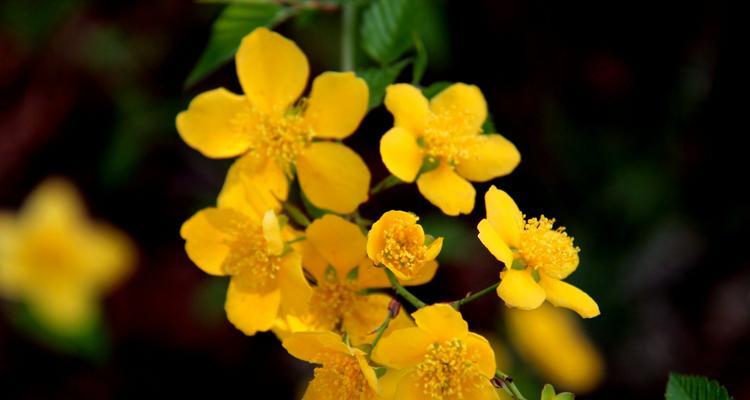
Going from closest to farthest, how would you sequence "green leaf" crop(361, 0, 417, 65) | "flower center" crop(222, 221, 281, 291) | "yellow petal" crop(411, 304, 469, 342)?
"yellow petal" crop(411, 304, 469, 342) < "flower center" crop(222, 221, 281, 291) < "green leaf" crop(361, 0, 417, 65)

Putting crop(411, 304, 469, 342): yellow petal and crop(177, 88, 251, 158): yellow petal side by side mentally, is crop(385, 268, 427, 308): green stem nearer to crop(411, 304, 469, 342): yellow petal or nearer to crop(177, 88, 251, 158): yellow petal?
crop(411, 304, 469, 342): yellow petal

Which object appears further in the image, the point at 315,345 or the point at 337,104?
the point at 337,104

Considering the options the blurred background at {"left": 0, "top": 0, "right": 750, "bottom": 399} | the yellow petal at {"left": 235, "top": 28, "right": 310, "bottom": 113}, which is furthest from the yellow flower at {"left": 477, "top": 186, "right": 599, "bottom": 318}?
the blurred background at {"left": 0, "top": 0, "right": 750, "bottom": 399}

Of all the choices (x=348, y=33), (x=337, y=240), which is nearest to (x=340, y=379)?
(x=337, y=240)

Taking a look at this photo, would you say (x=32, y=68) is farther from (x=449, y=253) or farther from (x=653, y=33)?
(x=653, y=33)

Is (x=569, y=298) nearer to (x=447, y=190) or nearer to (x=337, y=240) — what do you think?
(x=447, y=190)

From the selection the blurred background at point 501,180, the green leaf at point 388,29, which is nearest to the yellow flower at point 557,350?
the blurred background at point 501,180

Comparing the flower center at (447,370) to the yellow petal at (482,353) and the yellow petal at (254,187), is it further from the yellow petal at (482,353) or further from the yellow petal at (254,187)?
the yellow petal at (254,187)
